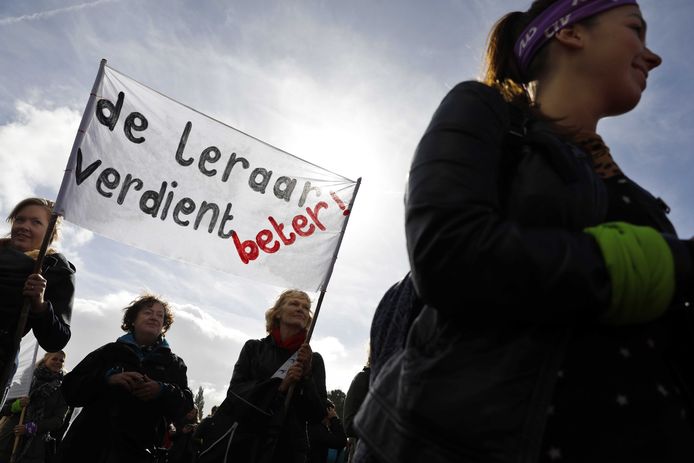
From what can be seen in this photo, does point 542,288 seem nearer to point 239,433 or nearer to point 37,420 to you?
point 239,433

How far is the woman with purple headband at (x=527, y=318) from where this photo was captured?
82 centimetres

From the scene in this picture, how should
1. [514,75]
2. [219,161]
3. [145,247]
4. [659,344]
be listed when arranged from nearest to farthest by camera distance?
[659,344] → [514,75] → [145,247] → [219,161]

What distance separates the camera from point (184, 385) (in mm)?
5012

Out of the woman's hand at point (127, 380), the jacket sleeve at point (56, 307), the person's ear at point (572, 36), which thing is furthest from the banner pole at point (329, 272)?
the person's ear at point (572, 36)

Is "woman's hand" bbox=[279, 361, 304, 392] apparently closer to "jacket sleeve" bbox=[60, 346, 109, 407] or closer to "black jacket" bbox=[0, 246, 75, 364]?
"jacket sleeve" bbox=[60, 346, 109, 407]

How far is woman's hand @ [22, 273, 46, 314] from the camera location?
3620mm

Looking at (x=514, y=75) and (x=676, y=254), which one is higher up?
(x=514, y=75)

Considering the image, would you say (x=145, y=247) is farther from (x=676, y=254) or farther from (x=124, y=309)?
(x=676, y=254)

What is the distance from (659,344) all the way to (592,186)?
298 millimetres

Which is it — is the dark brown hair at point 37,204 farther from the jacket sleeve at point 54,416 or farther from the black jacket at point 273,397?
the jacket sleeve at point 54,416

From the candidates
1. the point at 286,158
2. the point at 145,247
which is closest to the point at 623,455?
the point at 145,247

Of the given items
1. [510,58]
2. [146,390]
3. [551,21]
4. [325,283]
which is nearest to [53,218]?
[146,390]

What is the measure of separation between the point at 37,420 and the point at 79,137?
5222mm

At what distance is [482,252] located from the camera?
824 millimetres
